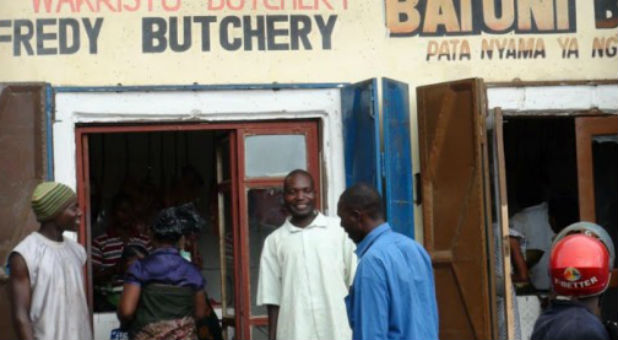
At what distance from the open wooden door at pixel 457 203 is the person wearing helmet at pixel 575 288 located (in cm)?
339

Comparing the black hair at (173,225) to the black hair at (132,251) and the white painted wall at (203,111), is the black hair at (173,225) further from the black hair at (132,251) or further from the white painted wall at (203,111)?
the black hair at (132,251)

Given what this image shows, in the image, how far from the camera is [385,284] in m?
6.55

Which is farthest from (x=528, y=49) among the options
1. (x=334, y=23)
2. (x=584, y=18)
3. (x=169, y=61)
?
(x=169, y=61)

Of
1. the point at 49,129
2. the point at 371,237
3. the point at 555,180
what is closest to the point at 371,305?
the point at 371,237

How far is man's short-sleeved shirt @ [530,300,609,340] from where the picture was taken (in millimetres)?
5340

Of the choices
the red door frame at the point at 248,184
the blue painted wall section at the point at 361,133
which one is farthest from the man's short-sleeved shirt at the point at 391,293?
the red door frame at the point at 248,184

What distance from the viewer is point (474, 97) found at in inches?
354

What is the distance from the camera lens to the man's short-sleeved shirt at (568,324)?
534 cm

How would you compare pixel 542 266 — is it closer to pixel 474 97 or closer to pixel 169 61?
pixel 474 97

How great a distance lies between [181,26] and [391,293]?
3.23m

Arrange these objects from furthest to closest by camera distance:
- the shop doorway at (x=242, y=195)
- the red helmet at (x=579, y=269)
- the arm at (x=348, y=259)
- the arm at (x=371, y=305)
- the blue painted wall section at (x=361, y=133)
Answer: the shop doorway at (x=242, y=195)
the blue painted wall section at (x=361, y=133)
the arm at (x=348, y=259)
the arm at (x=371, y=305)
the red helmet at (x=579, y=269)

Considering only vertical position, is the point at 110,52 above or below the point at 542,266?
above

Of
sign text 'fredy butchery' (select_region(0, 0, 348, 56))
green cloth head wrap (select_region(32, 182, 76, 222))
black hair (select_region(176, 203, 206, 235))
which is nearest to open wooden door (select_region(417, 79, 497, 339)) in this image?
sign text 'fredy butchery' (select_region(0, 0, 348, 56))

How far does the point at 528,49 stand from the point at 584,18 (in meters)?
0.44
